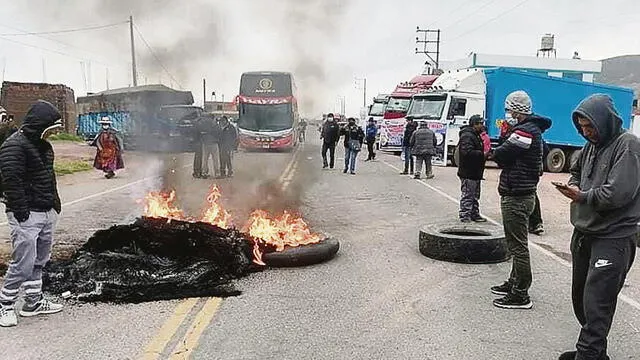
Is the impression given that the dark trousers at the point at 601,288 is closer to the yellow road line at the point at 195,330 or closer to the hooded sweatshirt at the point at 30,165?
the yellow road line at the point at 195,330

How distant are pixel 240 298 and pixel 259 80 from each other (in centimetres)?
2292

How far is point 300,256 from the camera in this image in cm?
651

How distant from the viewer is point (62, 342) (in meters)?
4.27

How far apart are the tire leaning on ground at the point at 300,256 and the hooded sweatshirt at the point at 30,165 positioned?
94.6 inches

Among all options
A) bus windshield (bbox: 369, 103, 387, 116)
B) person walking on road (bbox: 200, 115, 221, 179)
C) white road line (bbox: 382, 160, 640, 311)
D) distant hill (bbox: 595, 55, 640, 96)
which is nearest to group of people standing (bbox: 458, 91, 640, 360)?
white road line (bbox: 382, 160, 640, 311)

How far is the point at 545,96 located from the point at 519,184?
17609mm

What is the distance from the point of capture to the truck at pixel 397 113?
84.4 ft

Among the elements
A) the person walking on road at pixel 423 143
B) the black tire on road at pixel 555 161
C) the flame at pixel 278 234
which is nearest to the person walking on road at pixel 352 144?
the person walking on road at pixel 423 143

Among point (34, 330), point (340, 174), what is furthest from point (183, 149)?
point (34, 330)

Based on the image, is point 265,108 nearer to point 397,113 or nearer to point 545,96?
point 397,113

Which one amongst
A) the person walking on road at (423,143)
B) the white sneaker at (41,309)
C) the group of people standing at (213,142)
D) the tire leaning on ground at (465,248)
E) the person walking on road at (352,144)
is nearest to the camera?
the white sneaker at (41,309)

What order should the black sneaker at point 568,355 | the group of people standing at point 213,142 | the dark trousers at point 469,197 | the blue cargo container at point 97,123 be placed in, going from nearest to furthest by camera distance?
the black sneaker at point 568,355, the dark trousers at point 469,197, the group of people standing at point 213,142, the blue cargo container at point 97,123

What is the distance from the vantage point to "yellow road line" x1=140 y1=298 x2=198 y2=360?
159 inches

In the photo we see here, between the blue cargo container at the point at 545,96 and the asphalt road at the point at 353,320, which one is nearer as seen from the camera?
the asphalt road at the point at 353,320
